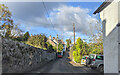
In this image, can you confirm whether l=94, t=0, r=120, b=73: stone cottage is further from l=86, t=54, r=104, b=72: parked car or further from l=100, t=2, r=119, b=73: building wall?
l=86, t=54, r=104, b=72: parked car

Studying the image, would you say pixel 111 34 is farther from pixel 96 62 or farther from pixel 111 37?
pixel 96 62

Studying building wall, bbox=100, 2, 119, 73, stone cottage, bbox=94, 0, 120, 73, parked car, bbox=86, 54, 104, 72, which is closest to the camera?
stone cottage, bbox=94, 0, 120, 73

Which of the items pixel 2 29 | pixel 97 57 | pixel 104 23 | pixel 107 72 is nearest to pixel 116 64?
pixel 107 72

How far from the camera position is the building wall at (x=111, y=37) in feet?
19.5

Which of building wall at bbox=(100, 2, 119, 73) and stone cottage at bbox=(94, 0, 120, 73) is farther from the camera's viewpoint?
building wall at bbox=(100, 2, 119, 73)

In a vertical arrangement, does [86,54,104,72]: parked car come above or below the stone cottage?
below

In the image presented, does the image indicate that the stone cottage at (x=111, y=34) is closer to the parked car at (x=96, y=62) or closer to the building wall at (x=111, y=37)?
the building wall at (x=111, y=37)

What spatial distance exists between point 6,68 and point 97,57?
9.49 meters

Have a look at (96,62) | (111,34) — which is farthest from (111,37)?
(96,62)

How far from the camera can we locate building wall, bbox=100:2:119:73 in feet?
19.5

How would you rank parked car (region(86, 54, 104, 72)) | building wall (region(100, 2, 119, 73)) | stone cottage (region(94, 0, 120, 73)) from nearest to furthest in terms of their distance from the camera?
stone cottage (region(94, 0, 120, 73)), building wall (region(100, 2, 119, 73)), parked car (region(86, 54, 104, 72))

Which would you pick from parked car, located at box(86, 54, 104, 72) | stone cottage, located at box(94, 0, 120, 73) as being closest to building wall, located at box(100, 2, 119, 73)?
stone cottage, located at box(94, 0, 120, 73)

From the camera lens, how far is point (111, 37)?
20.9 ft

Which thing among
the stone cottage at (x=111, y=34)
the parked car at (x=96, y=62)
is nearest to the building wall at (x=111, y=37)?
the stone cottage at (x=111, y=34)
